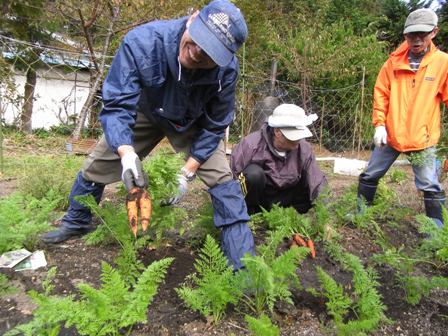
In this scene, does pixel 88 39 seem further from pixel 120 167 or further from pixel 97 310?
pixel 97 310

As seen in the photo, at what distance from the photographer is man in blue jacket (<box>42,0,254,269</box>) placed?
218 centimetres

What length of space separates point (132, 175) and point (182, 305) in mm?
749

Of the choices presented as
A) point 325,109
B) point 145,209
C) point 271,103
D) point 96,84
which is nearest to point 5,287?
point 145,209

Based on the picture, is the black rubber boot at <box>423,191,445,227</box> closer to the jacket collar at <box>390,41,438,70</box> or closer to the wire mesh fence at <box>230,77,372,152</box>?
the jacket collar at <box>390,41,438,70</box>

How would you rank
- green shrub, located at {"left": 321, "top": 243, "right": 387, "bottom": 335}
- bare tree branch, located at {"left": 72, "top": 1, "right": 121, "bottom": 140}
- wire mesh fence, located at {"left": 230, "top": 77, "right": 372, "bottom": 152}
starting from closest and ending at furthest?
1. green shrub, located at {"left": 321, "top": 243, "right": 387, "bottom": 335}
2. bare tree branch, located at {"left": 72, "top": 1, "right": 121, "bottom": 140}
3. wire mesh fence, located at {"left": 230, "top": 77, "right": 372, "bottom": 152}

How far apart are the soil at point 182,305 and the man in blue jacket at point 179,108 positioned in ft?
1.07

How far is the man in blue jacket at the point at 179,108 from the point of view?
7.14ft

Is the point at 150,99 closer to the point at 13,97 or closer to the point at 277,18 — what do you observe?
the point at 13,97

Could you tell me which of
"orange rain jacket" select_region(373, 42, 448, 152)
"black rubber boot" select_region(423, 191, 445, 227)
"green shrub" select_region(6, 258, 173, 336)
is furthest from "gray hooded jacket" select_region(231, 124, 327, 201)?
"green shrub" select_region(6, 258, 173, 336)

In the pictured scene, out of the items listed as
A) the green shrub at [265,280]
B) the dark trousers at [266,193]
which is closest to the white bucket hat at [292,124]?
the dark trousers at [266,193]

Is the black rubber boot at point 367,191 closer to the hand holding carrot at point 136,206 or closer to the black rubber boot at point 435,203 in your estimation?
the black rubber boot at point 435,203

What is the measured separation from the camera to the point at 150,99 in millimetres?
2643

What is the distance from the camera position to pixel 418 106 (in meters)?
3.51

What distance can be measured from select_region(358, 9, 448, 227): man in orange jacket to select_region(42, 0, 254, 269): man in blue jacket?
4.65 feet
